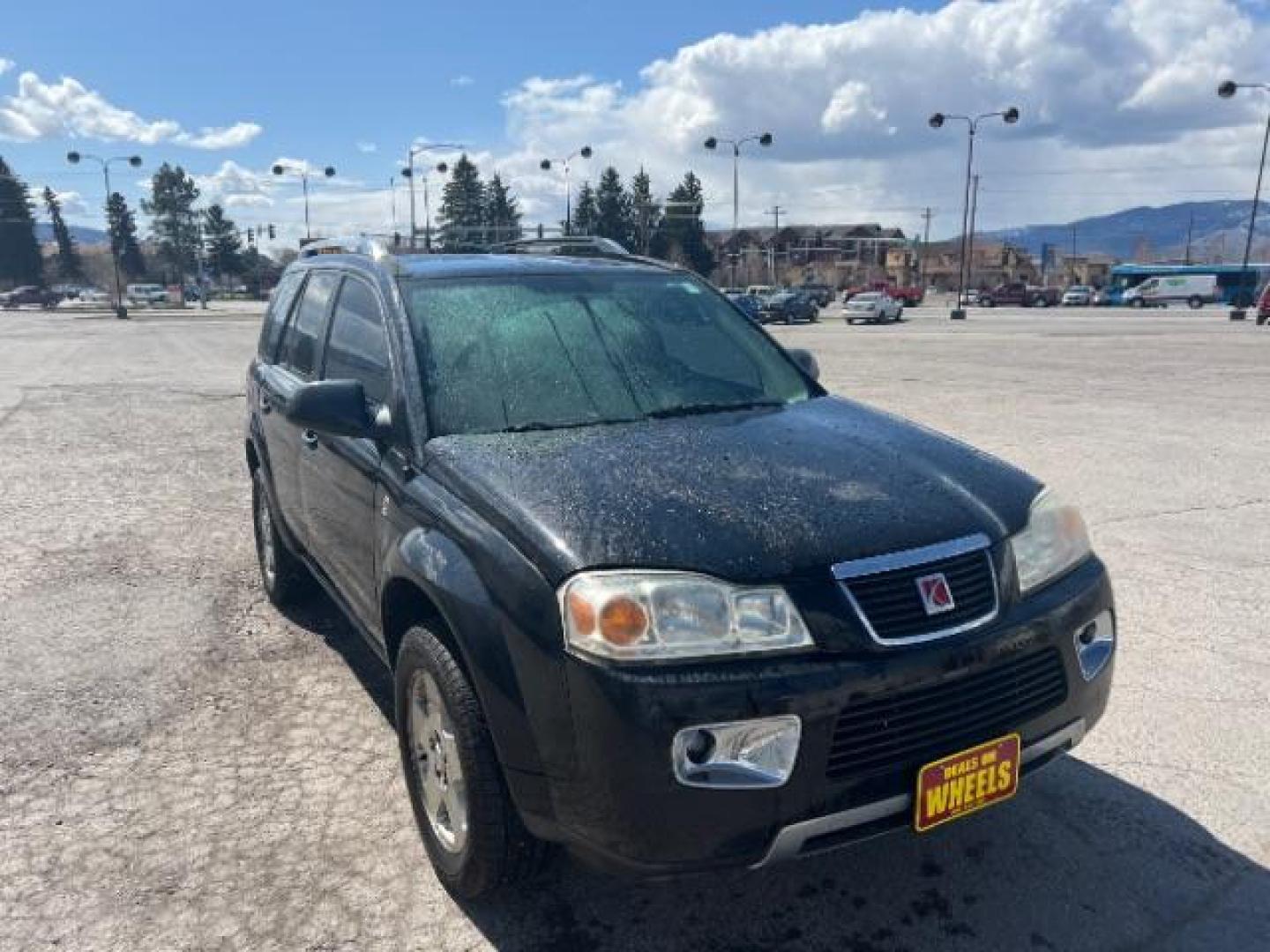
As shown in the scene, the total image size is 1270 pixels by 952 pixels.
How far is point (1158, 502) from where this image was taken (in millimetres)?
7008

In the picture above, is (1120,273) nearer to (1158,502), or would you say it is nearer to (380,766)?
(1158,502)

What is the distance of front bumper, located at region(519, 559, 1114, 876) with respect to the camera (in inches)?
83.9

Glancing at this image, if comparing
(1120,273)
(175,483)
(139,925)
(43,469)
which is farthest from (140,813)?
(1120,273)

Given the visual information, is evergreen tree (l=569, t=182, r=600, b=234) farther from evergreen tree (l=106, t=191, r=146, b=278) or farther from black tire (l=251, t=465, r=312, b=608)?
black tire (l=251, t=465, r=312, b=608)

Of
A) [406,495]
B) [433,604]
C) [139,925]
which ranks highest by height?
[406,495]

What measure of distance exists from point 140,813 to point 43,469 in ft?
22.1

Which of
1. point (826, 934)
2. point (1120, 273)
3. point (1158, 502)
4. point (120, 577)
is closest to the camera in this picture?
point (826, 934)

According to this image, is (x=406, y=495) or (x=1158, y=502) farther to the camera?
(x=1158, y=502)

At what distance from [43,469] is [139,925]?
7.35 metres

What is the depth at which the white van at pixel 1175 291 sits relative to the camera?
62000 millimetres

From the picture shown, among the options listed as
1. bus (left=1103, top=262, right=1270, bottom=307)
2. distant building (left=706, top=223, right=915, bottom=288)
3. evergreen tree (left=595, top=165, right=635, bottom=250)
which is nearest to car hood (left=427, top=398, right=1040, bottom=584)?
bus (left=1103, top=262, right=1270, bottom=307)

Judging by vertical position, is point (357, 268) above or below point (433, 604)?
above

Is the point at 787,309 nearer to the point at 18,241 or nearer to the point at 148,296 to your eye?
the point at 148,296

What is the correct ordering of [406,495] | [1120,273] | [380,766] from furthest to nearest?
1. [1120,273]
2. [380,766]
3. [406,495]
